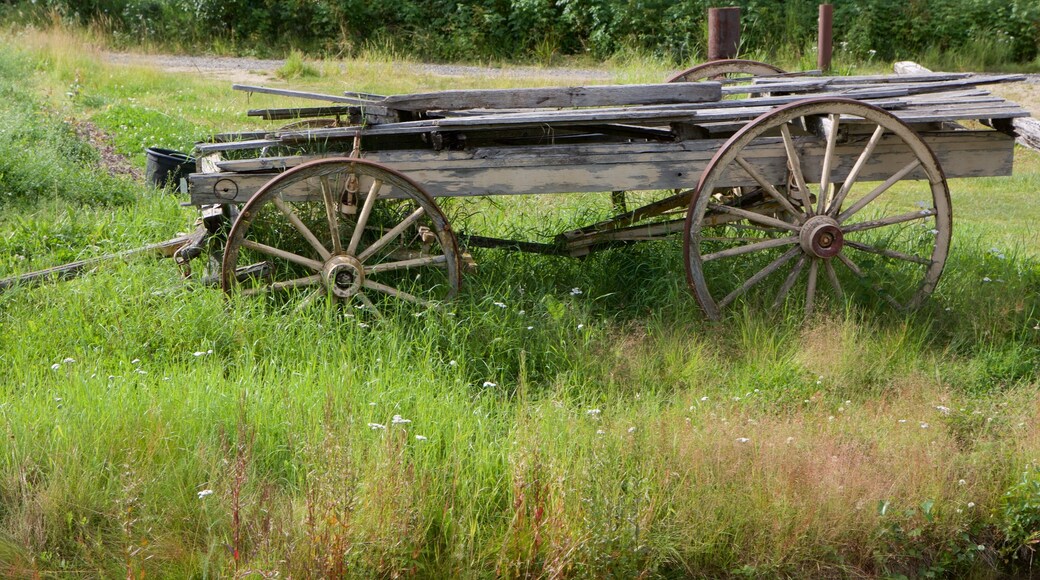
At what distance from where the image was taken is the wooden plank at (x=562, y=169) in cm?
540

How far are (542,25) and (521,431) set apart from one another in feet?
56.1

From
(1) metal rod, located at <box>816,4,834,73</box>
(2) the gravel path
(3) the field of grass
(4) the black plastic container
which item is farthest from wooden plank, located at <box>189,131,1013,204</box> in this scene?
(2) the gravel path

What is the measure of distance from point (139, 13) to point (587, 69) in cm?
957

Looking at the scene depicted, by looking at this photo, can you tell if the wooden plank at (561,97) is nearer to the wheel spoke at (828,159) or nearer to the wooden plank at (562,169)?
the wooden plank at (562,169)

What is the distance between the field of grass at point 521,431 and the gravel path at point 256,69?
1027 cm

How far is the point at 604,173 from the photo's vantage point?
18.0 ft

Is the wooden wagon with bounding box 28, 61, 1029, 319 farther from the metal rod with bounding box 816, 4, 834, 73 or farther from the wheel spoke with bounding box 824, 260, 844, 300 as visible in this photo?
the metal rod with bounding box 816, 4, 834, 73

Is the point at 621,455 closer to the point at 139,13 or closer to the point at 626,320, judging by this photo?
the point at 626,320

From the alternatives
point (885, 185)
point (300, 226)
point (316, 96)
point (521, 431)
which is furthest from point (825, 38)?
point (521, 431)

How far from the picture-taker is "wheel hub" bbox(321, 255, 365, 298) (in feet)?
17.5

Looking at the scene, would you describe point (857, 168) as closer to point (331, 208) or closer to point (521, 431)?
point (521, 431)

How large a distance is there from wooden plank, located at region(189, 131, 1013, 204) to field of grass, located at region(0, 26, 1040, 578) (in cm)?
62

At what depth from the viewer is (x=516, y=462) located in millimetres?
4125

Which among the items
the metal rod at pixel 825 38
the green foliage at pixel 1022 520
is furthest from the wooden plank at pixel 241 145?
the metal rod at pixel 825 38
